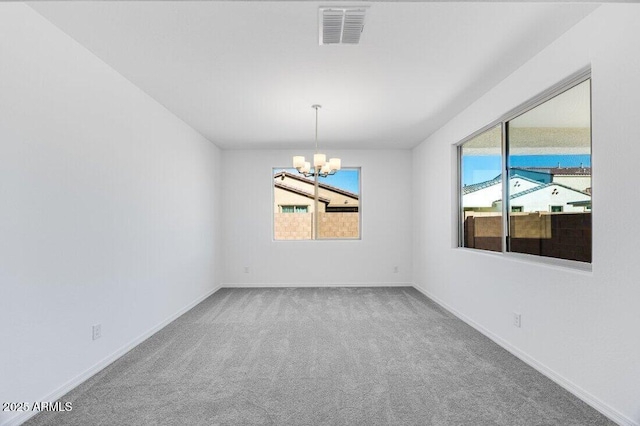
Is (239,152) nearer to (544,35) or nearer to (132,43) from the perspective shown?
(132,43)

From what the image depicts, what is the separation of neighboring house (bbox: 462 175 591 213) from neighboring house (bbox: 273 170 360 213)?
8.79 ft

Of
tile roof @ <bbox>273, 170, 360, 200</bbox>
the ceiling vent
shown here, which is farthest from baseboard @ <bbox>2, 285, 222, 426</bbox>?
tile roof @ <bbox>273, 170, 360, 200</bbox>

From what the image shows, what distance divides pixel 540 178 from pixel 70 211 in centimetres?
377

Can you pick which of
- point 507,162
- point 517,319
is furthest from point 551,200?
point 517,319

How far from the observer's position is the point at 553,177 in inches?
116

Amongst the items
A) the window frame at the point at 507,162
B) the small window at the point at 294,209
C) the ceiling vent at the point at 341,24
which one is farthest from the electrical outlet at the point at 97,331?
the small window at the point at 294,209

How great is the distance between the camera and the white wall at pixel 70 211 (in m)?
2.14

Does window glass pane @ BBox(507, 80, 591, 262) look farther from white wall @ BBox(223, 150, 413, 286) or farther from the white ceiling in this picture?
white wall @ BBox(223, 150, 413, 286)

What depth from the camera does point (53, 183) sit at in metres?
2.45

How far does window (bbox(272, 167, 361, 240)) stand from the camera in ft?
22.4

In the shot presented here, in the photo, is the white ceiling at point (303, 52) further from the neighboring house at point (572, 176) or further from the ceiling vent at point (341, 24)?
the neighboring house at point (572, 176)

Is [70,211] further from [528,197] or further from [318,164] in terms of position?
[528,197]

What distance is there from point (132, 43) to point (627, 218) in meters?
3.55

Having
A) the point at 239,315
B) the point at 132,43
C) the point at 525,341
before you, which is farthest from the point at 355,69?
the point at 239,315
